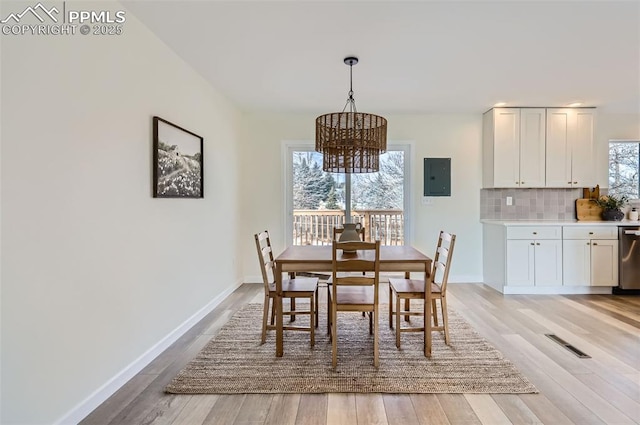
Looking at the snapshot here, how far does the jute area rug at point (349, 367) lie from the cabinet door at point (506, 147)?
231cm

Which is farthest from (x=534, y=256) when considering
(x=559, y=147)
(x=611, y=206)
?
(x=559, y=147)

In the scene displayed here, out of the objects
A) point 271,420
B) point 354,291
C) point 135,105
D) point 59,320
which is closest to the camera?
point 59,320

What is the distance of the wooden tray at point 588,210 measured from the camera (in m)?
4.28

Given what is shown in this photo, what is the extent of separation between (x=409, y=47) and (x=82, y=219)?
2.52 meters

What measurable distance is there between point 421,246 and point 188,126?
3.33 metres

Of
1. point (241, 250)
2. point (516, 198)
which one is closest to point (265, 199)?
point (241, 250)

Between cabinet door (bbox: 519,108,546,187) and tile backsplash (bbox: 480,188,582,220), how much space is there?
235mm

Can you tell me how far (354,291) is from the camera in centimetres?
255

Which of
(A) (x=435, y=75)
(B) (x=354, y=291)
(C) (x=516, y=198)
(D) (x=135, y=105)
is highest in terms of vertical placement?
(A) (x=435, y=75)

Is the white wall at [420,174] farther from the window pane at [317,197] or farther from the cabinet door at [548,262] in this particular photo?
the cabinet door at [548,262]

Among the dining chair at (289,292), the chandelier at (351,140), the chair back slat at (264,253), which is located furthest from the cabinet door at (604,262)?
the chair back slat at (264,253)

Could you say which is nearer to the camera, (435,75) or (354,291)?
(354,291)

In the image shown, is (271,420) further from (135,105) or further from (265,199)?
(265,199)

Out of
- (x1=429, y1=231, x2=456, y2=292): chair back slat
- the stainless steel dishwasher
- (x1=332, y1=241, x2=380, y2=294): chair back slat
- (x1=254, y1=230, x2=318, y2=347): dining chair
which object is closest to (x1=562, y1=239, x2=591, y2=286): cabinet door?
the stainless steel dishwasher
